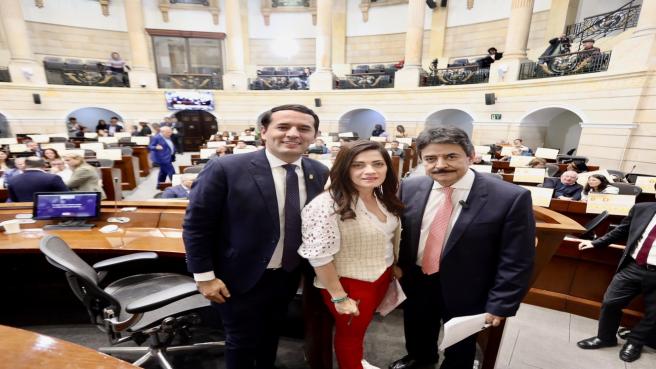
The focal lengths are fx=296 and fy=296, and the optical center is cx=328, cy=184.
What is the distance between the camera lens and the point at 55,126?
41.3ft

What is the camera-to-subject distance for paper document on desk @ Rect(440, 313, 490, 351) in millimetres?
1402

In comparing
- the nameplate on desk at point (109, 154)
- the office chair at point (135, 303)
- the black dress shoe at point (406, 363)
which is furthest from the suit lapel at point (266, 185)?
the nameplate on desk at point (109, 154)

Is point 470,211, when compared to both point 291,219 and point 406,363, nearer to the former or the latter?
point 291,219

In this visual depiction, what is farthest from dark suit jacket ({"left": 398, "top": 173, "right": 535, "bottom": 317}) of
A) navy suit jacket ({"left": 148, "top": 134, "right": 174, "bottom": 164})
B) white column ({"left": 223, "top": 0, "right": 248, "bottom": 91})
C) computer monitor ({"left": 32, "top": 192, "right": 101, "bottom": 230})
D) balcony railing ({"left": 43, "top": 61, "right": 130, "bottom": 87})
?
balcony railing ({"left": 43, "top": 61, "right": 130, "bottom": 87})

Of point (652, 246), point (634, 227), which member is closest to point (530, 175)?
point (634, 227)

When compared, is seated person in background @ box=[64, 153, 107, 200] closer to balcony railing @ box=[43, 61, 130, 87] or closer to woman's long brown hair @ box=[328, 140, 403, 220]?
woman's long brown hair @ box=[328, 140, 403, 220]

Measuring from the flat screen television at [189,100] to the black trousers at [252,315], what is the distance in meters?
14.3

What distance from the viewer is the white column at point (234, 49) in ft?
44.7

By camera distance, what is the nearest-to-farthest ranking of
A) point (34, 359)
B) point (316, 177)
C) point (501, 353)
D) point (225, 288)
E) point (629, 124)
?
point (34, 359), point (225, 288), point (316, 177), point (501, 353), point (629, 124)

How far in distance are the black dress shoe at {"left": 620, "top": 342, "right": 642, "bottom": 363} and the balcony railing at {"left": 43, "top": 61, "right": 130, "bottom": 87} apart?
1696cm

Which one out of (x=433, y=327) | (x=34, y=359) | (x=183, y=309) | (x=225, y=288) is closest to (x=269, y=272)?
(x=225, y=288)

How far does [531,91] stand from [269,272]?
38.1ft

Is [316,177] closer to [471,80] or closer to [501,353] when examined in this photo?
[501,353]

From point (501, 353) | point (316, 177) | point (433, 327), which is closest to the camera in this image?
point (316, 177)
